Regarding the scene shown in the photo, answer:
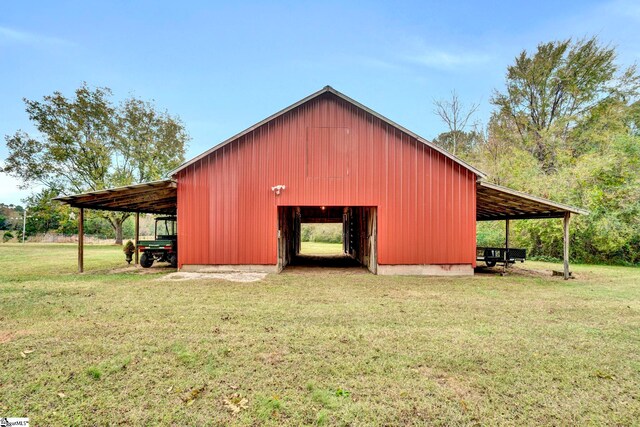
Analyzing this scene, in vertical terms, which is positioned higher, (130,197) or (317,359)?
(130,197)

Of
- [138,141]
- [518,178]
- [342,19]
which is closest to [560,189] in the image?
[518,178]

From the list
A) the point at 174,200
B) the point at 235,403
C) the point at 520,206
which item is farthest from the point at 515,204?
the point at 174,200

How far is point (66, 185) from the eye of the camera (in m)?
26.0

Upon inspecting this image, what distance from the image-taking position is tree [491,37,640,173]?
63.7 ft

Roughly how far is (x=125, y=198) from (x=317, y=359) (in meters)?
10.3

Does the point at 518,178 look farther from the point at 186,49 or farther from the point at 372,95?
the point at 186,49

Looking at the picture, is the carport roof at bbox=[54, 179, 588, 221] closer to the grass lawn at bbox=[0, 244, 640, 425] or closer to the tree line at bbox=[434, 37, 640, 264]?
the grass lawn at bbox=[0, 244, 640, 425]

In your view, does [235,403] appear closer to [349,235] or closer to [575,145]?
[349,235]

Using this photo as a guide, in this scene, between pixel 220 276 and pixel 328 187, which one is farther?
pixel 328 187

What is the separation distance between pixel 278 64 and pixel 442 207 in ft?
66.5

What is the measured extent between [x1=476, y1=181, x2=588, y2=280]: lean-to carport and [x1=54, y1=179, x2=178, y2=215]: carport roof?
1070 centimetres

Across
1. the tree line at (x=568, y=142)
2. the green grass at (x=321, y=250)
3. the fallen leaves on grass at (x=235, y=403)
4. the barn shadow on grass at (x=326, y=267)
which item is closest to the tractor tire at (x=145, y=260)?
the barn shadow on grass at (x=326, y=267)

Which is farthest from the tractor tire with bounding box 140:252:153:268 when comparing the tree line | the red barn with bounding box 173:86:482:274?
the tree line

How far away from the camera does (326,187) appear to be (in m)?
10.3
